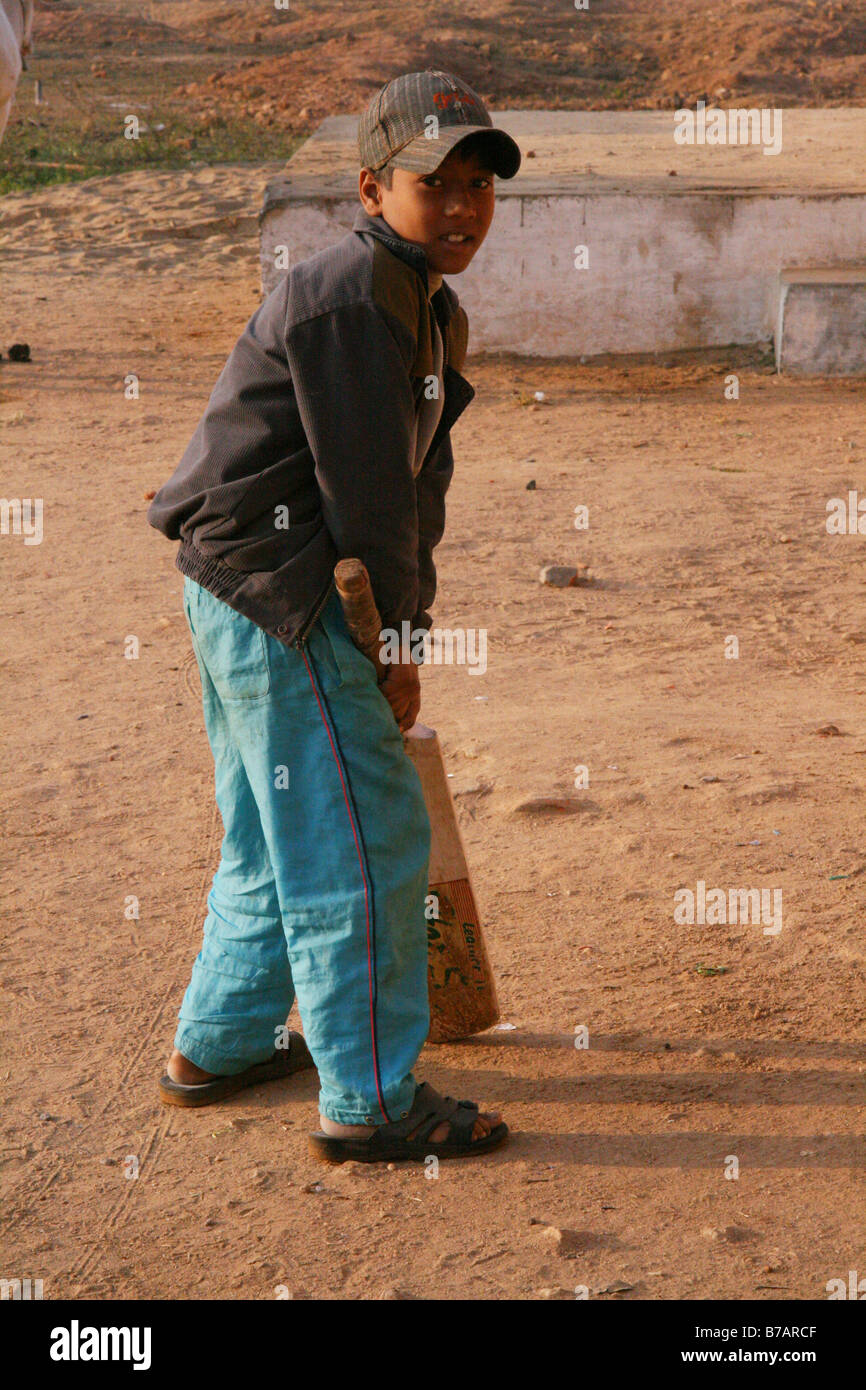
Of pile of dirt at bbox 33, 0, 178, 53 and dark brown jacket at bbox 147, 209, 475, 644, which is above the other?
pile of dirt at bbox 33, 0, 178, 53

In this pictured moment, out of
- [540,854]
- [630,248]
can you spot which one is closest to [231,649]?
[540,854]

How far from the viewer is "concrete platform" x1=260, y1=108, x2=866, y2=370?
8.37 metres

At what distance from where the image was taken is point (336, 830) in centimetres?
236

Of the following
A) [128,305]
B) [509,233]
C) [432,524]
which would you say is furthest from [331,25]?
[432,524]

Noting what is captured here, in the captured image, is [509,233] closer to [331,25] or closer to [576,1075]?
[576,1075]

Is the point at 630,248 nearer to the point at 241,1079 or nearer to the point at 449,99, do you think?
the point at 449,99

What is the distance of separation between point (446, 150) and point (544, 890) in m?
1.89

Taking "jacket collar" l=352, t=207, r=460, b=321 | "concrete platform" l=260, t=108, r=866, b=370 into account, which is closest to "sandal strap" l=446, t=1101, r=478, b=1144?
"jacket collar" l=352, t=207, r=460, b=321

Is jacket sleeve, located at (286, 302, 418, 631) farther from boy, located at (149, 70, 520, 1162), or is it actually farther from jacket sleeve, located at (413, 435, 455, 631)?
jacket sleeve, located at (413, 435, 455, 631)

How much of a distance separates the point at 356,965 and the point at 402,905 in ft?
0.41

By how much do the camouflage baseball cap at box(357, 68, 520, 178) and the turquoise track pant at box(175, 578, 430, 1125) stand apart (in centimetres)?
70

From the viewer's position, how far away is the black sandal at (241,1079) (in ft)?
8.98

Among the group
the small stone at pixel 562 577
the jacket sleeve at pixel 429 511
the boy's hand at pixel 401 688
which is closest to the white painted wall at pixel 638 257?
the small stone at pixel 562 577

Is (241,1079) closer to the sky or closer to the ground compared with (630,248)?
closer to the ground
